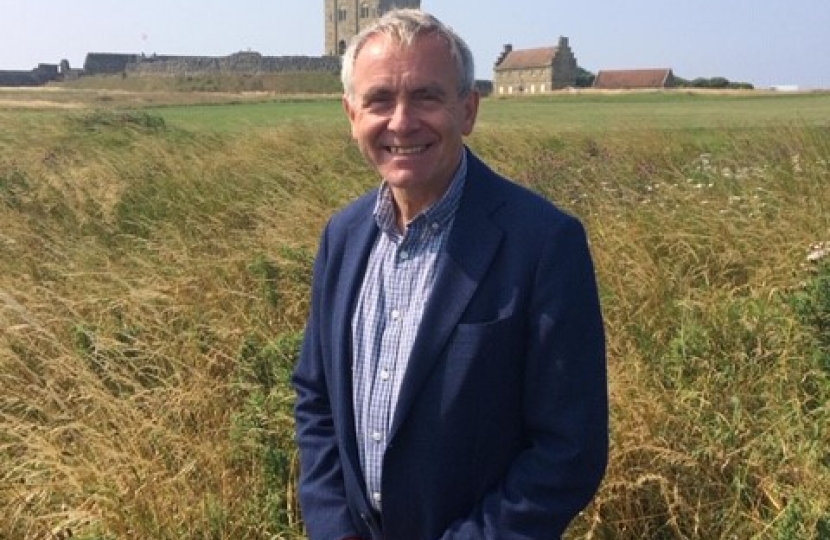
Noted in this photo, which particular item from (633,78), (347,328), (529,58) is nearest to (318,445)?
(347,328)

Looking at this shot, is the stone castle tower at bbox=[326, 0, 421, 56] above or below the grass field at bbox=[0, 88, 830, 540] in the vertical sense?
above

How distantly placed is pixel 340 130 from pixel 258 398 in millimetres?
9753

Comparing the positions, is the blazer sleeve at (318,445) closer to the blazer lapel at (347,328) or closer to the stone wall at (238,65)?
the blazer lapel at (347,328)

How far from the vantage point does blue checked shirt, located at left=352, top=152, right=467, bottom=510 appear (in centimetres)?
183

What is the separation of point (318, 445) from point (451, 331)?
559 mm

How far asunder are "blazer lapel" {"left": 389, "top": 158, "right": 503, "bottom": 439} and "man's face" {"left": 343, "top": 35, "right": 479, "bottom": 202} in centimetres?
11

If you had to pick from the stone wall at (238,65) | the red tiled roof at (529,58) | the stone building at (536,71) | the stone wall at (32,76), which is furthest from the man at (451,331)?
the stone wall at (32,76)

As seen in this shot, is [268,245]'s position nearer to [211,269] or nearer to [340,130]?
[211,269]

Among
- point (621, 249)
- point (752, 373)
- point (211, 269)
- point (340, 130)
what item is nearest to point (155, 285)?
point (211, 269)

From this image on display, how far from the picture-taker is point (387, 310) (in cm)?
188

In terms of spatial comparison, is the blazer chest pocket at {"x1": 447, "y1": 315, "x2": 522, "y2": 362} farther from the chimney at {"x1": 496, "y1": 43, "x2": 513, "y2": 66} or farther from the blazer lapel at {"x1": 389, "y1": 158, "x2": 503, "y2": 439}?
the chimney at {"x1": 496, "y1": 43, "x2": 513, "y2": 66}

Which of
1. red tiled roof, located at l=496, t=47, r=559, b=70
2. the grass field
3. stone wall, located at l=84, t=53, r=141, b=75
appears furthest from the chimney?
the grass field

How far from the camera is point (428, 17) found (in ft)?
5.86

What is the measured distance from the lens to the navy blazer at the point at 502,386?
169 cm
